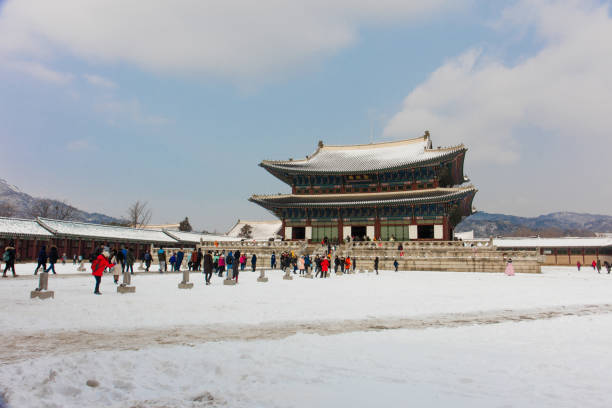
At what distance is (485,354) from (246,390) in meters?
4.30

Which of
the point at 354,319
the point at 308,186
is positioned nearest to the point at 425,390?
the point at 354,319

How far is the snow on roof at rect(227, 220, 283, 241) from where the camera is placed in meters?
85.8

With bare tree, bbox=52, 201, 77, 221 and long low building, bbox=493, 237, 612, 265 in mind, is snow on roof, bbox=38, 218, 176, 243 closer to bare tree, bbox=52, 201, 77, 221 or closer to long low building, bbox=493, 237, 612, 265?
bare tree, bbox=52, 201, 77, 221

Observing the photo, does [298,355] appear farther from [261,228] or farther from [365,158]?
[261,228]

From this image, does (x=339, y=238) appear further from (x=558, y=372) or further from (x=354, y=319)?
(x=558, y=372)

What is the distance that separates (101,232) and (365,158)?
3307cm

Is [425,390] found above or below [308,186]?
below

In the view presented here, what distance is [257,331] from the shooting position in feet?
28.3

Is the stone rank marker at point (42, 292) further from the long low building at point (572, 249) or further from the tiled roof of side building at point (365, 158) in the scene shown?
the long low building at point (572, 249)

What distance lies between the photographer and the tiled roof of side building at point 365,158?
152ft

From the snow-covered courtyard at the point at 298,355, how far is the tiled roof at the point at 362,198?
97.4 ft

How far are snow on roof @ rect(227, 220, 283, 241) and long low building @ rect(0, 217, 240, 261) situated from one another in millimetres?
34475

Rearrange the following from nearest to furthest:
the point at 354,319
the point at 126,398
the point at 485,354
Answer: the point at 126,398, the point at 485,354, the point at 354,319

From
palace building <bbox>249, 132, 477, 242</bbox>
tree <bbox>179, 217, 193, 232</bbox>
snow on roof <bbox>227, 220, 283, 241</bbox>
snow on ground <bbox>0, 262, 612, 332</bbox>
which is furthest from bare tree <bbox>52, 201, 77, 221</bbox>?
snow on ground <bbox>0, 262, 612, 332</bbox>
